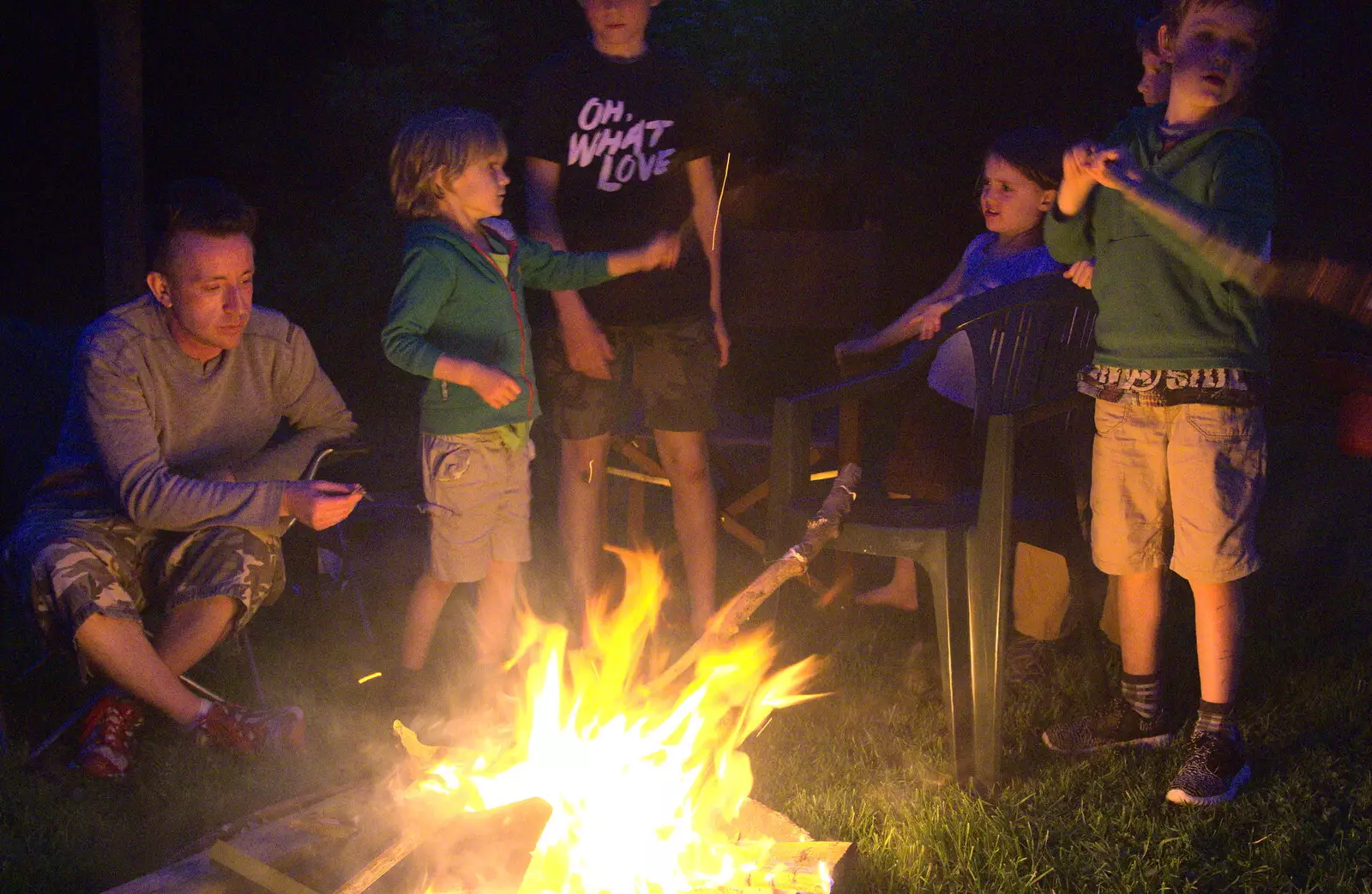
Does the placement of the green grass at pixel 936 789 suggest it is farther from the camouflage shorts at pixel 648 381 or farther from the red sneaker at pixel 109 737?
the camouflage shorts at pixel 648 381

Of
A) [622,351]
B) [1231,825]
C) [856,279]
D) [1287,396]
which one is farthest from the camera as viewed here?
[1287,396]

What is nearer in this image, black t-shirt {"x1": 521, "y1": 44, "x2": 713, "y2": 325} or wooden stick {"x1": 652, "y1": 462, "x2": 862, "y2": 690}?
wooden stick {"x1": 652, "y1": 462, "x2": 862, "y2": 690}

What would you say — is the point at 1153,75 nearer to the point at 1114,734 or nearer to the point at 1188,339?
the point at 1188,339

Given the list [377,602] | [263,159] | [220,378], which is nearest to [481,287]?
[220,378]

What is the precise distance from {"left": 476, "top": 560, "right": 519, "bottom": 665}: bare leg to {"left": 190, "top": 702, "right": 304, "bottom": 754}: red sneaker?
0.67 metres

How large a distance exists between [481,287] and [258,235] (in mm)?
5735

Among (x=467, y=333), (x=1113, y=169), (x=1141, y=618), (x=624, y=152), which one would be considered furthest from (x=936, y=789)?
(x=624, y=152)

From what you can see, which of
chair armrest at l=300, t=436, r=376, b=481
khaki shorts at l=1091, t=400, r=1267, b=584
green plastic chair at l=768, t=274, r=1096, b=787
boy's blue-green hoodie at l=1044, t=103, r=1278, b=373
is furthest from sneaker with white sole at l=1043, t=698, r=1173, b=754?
chair armrest at l=300, t=436, r=376, b=481

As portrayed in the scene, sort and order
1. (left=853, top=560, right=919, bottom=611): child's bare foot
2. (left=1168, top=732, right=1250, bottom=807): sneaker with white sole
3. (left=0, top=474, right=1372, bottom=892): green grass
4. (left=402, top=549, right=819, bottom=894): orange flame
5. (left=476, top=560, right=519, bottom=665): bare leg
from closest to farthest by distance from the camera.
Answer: (left=402, top=549, right=819, bottom=894): orange flame, (left=0, top=474, right=1372, bottom=892): green grass, (left=1168, top=732, right=1250, bottom=807): sneaker with white sole, (left=476, top=560, right=519, bottom=665): bare leg, (left=853, top=560, right=919, bottom=611): child's bare foot

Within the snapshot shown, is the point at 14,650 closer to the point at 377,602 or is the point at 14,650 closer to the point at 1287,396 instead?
the point at 377,602

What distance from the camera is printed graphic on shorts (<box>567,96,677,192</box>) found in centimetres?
Answer: 409

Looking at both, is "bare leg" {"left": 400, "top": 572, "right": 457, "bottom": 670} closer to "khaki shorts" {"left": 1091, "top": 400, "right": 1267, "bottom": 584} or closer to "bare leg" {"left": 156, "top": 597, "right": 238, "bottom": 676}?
"bare leg" {"left": 156, "top": 597, "right": 238, "bottom": 676}

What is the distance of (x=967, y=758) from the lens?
141 inches

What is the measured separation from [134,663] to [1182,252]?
319cm
